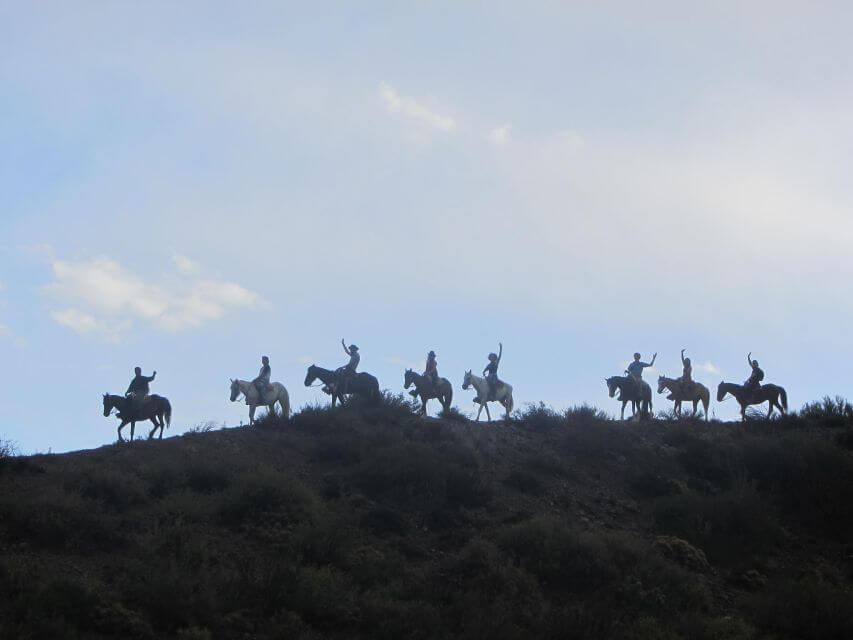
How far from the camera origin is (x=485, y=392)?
3991 cm

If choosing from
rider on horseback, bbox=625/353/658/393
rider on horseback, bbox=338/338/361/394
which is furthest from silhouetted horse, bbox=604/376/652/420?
rider on horseback, bbox=338/338/361/394

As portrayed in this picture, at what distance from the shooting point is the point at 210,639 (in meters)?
18.5

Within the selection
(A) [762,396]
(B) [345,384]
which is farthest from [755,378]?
(B) [345,384]

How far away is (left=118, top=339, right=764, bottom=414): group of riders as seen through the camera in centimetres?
3397

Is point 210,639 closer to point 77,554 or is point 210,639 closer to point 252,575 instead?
point 252,575

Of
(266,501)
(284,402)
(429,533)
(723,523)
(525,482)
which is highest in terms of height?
(284,402)

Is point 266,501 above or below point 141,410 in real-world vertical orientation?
below

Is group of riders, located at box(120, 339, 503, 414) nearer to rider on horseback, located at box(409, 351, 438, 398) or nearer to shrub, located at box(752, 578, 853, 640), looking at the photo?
rider on horseback, located at box(409, 351, 438, 398)

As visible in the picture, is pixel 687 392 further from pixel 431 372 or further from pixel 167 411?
pixel 167 411

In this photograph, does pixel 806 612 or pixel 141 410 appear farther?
pixel 141 410

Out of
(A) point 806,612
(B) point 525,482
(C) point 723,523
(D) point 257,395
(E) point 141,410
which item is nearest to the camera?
(A) point 806,612

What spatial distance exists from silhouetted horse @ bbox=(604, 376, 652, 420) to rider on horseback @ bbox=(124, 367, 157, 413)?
16.7 meters

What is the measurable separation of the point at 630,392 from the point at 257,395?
13682 mm

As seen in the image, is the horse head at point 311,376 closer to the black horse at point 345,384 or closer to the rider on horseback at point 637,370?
the black horse at point 345,384
